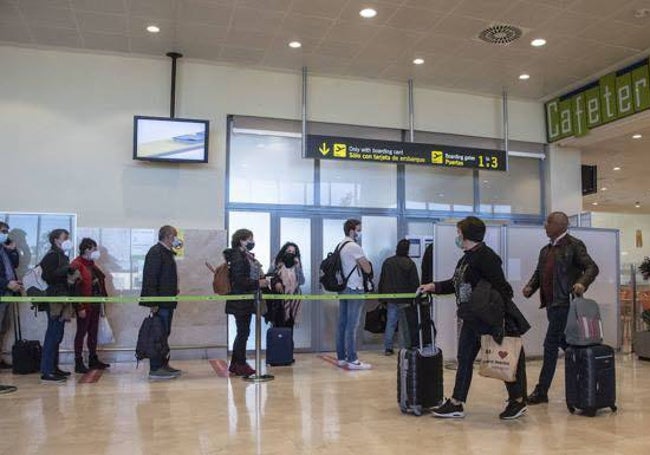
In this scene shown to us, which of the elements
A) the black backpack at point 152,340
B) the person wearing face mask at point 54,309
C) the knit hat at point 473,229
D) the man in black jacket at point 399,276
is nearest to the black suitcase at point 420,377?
the knit hat at point 473,229

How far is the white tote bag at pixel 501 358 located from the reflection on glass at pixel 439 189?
16.0 feet

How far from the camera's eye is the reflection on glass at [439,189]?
8.88 metres

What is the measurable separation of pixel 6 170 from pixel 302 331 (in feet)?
13.7

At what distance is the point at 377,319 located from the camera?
7.95 m

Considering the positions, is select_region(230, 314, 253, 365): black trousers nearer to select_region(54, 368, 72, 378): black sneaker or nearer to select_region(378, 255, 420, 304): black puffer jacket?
select_region(54, 368, 72, 378): black sneaker

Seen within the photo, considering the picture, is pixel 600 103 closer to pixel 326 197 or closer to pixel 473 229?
pixel 326 197

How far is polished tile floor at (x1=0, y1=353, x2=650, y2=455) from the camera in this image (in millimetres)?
3553

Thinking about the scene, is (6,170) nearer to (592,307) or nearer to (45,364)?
(45,364)

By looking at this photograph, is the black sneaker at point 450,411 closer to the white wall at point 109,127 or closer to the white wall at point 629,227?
the white wall at point 109,127

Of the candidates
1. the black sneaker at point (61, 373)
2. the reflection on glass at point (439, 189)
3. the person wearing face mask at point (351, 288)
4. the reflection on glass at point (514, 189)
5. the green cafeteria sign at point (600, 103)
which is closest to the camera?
the black sneaker at point (61, 373)

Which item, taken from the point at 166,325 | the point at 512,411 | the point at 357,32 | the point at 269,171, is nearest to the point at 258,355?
the point at 166,325

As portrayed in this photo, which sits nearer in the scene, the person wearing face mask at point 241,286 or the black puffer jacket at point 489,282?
the black puffer jacket at point 489,282

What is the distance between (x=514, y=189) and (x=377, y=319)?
323 centimetres

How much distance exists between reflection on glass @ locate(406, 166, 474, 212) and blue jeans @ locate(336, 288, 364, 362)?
271cm
